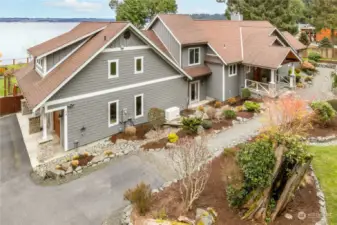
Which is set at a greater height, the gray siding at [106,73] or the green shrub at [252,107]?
the gray siding at [106,73]

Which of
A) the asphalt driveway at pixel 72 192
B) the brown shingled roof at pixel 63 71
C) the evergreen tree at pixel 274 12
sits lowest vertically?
the asphalt driveway at pixel 72 192

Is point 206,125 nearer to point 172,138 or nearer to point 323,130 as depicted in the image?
point 172,138

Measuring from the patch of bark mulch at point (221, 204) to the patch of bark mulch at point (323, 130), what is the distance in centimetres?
666

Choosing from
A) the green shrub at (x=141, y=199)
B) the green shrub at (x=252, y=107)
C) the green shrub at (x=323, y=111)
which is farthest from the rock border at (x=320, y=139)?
the green shrub at (x=141, y=199)

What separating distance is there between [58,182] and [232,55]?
58.5 feet

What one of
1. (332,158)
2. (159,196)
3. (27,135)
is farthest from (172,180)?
(27,135)

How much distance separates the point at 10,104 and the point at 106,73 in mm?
10685

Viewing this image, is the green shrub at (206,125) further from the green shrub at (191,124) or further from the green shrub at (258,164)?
the green shrub at (258,164)

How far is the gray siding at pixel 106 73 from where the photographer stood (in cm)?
1678

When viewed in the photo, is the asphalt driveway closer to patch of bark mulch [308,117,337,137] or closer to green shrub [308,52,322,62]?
patch of bark mulch [308,117,337,137]

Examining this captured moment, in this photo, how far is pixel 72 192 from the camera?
13.1 m

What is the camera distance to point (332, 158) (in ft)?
48.5

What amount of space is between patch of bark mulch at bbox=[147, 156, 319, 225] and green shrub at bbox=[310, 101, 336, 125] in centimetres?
803

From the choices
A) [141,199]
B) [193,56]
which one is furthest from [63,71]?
[193,56]
